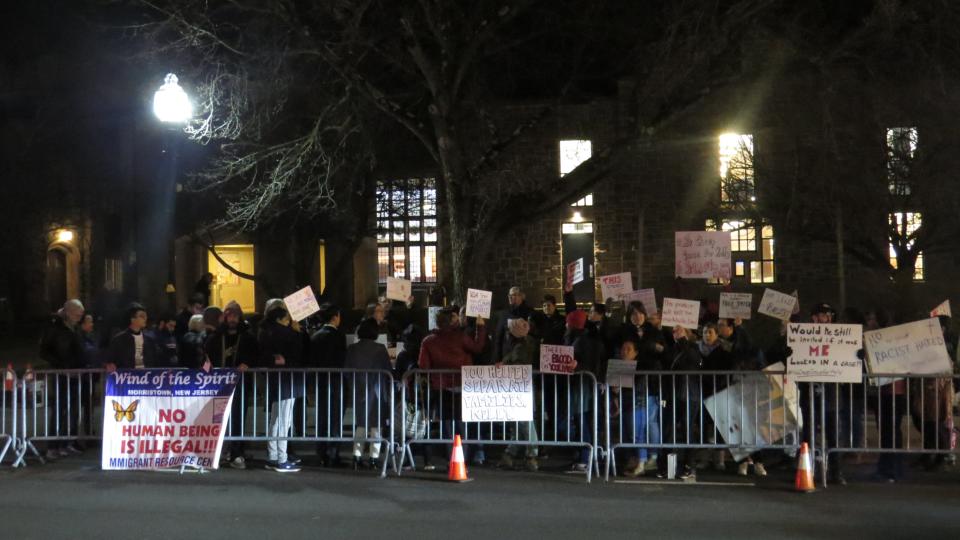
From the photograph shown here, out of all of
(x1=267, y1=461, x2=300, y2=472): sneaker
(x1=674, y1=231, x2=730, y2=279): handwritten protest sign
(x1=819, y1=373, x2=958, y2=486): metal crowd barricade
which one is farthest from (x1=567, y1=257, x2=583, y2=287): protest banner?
(x1=267, y1=461, x2=300, y2=472): sneaker

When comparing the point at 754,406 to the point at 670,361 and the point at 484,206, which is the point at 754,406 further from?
the point at 484,206

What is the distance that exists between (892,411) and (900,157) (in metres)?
8.06

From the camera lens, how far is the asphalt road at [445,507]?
7746mm

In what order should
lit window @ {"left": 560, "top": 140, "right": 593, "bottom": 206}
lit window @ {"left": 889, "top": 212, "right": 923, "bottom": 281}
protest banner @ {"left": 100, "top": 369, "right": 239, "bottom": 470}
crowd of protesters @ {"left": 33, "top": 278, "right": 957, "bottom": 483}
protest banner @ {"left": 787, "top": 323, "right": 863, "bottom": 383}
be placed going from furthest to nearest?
lit window @ {"left": 560, "top": 140, "right": 593, "bottom": 206} → lit window @ {"left": 889, "top": 212, "right": 923, "bottom": 281} → protest banner @ {"left": 100, "top": 369, "right": 239, "bottom": 470} → crowd of protesters @ {"left": 33, "top": 278, "right": 957, "bottom": 483} → protest banner @ {"left": 787, "top": 323, "right": 863, "bottom": 383}

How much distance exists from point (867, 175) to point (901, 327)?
7820mm

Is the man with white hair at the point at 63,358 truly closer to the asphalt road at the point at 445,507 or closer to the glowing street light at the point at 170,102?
the asphalt road at the point at 445,507

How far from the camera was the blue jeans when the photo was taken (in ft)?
33.3

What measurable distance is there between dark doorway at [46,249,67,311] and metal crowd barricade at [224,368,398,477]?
28.0 meters

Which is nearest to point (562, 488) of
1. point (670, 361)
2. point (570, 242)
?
point (670, 361)

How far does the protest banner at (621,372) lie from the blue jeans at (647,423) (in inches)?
10.2

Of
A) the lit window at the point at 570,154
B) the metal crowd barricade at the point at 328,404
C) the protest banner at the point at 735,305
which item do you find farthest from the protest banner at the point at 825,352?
the lit window at the point at 570,154

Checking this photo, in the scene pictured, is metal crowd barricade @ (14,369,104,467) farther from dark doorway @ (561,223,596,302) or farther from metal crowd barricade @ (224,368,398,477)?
dark doorway @ (561,223,596,302)

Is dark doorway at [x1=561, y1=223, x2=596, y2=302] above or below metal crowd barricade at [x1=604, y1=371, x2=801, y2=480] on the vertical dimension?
above

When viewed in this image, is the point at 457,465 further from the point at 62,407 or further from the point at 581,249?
the point at 581,249
